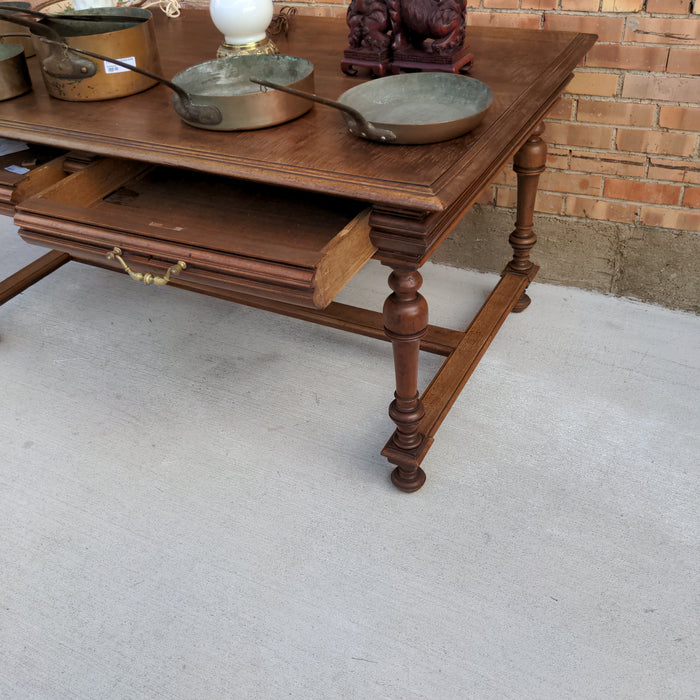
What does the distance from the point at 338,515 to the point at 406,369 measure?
369mm

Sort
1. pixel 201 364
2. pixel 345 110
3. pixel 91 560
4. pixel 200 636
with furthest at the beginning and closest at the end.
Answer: pixel 201 364
pixel 91 560
pixel 200 636
pixel 345 110

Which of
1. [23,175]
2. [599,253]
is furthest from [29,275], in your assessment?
[599,253]

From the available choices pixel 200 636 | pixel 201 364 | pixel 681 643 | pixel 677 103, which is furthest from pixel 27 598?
Result: pixel 677 103

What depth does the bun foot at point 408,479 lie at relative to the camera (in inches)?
61.8

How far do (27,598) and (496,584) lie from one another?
0.93 meters

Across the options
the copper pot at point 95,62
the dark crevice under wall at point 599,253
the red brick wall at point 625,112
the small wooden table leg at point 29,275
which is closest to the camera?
the copper pot at point 95,62

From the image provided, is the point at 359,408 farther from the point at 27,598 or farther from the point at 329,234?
the point at 27,598

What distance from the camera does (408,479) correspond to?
1.57 metres

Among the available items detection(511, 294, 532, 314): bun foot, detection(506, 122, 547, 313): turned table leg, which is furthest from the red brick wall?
detection(511, 294, 532, 314): bun foot

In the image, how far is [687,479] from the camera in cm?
156

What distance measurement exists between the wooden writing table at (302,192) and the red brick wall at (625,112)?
0.12 meters

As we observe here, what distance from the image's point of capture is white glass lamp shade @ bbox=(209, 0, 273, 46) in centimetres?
151

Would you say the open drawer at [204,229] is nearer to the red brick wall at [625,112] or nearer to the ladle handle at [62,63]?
the ladle handle at [62,63]

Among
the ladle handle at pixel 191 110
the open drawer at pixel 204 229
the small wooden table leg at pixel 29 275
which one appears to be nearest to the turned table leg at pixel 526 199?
the open drawer at pixel 204 229
